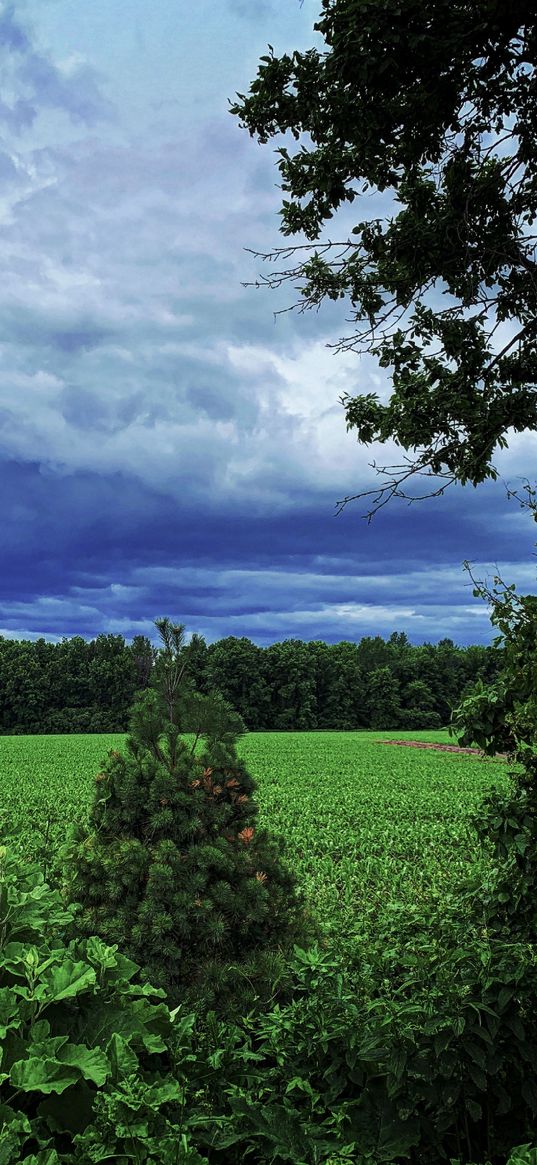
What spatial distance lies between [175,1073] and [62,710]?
195 ft

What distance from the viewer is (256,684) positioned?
A: 204 ft

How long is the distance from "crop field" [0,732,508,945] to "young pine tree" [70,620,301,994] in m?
0.56

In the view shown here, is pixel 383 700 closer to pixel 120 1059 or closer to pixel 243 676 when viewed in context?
pixel 243 676

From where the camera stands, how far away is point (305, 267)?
16.1 feet

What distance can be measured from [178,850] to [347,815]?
35.8 feet

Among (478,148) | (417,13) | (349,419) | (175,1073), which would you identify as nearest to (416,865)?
(349,419)

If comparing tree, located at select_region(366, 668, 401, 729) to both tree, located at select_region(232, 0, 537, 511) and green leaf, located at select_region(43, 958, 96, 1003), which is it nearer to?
tree, located at select_region(232, 0, 537, 511)

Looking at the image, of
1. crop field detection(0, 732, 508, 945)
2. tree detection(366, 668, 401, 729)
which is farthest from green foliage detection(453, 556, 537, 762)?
tree detection(366, 668, 401, 729)

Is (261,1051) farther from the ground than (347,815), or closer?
farther from the ground

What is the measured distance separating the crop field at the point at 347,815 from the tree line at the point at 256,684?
31.6 meters

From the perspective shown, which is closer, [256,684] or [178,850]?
[178,850]

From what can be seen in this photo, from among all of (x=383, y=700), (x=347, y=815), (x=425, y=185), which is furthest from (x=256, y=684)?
(x=425, y=185)

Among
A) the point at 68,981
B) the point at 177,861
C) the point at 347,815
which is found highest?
the point at 177,861

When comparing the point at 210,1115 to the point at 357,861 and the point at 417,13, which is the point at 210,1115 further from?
the point at 357,861
